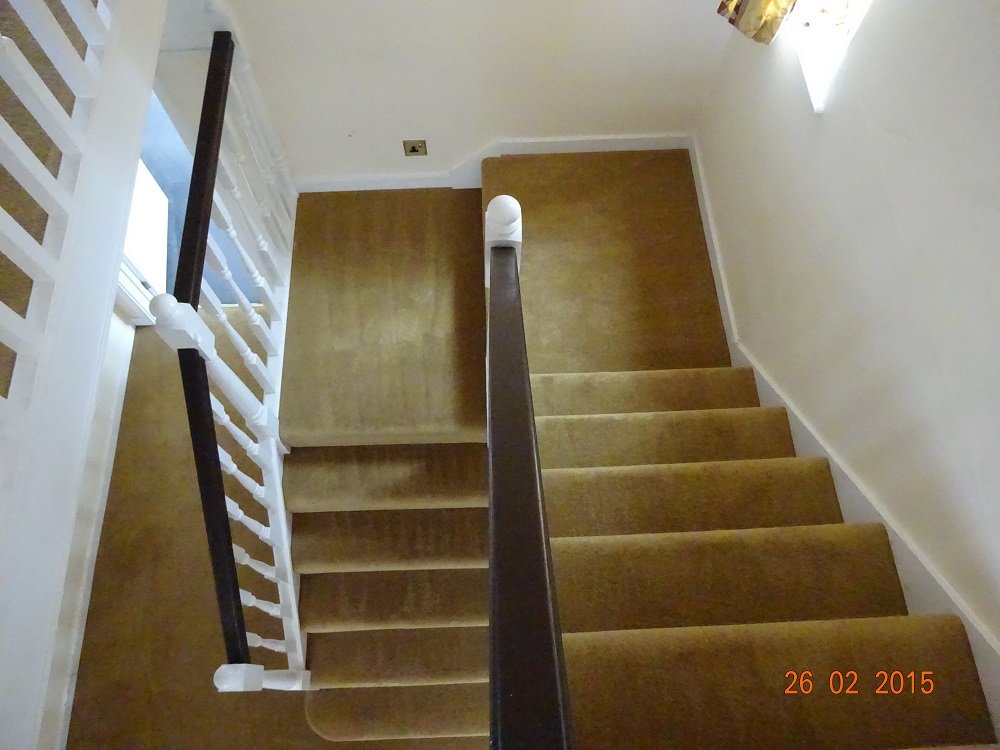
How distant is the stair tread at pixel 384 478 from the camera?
7.53ft

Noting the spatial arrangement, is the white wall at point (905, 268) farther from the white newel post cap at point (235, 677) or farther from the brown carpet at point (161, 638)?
the brown carpet at point (161, 638)

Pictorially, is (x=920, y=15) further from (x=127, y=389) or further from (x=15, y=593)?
(x=127, y=389)

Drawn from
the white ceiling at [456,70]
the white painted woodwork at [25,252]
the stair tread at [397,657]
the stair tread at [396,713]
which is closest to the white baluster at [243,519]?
the white painted woodwork at [25,252]

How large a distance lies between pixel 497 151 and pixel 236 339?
1.59m

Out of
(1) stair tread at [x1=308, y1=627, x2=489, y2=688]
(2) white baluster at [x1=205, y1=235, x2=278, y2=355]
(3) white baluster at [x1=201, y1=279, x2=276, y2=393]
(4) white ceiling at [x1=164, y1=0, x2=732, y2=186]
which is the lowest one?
(1) stair tread at [x1=308, y1=627, x2=489, y2=688]

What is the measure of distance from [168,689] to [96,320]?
87.2 inches

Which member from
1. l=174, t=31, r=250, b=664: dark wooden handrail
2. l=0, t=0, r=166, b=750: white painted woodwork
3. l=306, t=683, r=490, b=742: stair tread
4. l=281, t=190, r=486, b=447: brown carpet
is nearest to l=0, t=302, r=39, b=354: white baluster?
l=0, t=0, r=166, b=750: white painted woodwork

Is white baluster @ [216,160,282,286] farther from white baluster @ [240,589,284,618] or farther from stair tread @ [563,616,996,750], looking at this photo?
stair tread @ [563,616,996,750]

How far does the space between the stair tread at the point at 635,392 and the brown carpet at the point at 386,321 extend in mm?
339

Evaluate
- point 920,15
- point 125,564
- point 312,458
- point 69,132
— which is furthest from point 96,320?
point 125,564

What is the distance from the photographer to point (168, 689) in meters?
2.75

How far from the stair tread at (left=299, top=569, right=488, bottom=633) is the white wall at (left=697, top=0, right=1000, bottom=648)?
4.79 feet

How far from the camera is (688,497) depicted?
168 centimetres

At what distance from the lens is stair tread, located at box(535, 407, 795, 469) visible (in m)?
1.90
